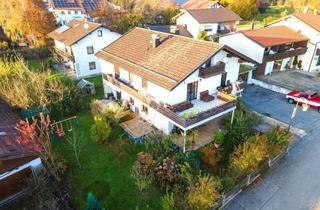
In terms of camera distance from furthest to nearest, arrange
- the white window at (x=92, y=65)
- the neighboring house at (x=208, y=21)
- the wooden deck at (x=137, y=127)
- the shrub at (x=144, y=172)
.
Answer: the neighboring house at (x=208, y=21) < the white window at (x=92, y=65) < the wooden deck at (x=137, y=127) < the shrub at (x=144, y=172)

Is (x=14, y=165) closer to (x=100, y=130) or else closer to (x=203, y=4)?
(x=100, y=130)

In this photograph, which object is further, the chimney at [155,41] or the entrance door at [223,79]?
the entrance door at [223,79]

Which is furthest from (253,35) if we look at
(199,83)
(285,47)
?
(199,83)

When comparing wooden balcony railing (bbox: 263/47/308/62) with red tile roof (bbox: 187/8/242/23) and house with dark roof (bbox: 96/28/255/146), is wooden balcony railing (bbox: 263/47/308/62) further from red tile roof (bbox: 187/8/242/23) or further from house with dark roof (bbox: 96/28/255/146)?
red tile roof (bbox: 187/8/242/23)

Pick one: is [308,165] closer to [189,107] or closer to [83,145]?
[189,107]

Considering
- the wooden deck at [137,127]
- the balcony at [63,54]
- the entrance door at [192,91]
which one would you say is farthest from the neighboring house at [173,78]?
the balcony at [63,54]

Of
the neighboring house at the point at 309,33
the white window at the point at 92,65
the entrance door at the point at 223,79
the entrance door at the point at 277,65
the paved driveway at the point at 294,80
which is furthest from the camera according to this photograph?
the white window at the point at 92,65

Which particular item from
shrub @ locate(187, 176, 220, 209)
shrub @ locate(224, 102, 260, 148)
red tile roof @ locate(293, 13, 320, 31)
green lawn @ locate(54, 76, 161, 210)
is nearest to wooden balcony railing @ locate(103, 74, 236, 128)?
shrub @ locate(224, 102, 260, 148)

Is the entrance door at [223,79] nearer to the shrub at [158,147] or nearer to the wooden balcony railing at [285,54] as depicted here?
the shrub at [158,147]
